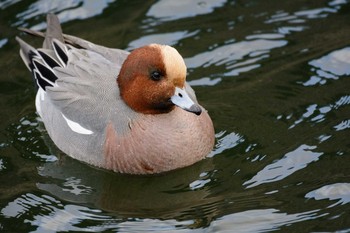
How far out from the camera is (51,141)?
816 cm

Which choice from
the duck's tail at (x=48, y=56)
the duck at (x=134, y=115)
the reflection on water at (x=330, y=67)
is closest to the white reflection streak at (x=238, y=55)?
the reflection on water at (x=330, y=67)

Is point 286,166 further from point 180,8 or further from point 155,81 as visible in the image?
point 180,8

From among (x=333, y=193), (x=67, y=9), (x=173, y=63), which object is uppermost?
(x=173, y=63)

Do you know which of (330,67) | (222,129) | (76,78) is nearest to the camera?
(76,78)

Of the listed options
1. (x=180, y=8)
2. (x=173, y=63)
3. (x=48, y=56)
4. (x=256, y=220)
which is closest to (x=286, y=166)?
(x=256, y=220)

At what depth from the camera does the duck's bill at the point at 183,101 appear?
688 cm

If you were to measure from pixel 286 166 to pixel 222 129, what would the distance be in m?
0.99

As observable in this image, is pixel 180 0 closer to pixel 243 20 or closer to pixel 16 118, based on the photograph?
pixel 243 20

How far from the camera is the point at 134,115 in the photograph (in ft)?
24.1

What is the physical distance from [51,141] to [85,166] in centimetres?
67

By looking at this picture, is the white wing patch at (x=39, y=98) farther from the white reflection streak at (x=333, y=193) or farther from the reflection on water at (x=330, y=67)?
the white reflection streak at (x=333, y=193)

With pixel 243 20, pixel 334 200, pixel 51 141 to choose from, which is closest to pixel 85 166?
pixel 51 141

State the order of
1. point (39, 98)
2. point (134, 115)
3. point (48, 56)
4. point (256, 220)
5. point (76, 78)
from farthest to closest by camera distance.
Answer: point (39, 98) < point (48, 56) < point (76, 78) < point (134, 115) < point (256, 220)

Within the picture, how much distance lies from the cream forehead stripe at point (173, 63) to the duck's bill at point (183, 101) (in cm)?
14
